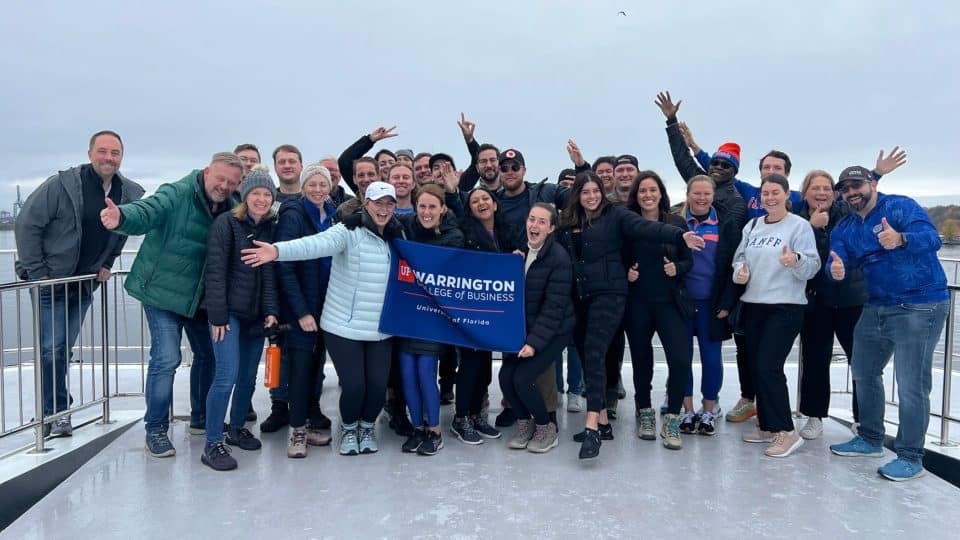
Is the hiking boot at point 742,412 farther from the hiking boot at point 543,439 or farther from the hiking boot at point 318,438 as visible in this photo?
the hiking boot at point 318,438

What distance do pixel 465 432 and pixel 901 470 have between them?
9.72 feet

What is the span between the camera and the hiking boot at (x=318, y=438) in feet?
15.4

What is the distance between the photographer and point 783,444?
179 inches

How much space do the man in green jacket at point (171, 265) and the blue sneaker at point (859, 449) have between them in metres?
4.73

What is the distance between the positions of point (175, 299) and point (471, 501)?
94.9 inches

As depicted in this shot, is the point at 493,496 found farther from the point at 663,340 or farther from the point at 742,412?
the point at 742,412

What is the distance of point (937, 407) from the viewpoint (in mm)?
5816

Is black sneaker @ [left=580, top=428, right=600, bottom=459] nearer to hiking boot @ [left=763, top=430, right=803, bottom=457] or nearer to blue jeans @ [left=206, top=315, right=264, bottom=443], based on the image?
hiking boot @ [left=763, top=430, right=803, bottom=457]

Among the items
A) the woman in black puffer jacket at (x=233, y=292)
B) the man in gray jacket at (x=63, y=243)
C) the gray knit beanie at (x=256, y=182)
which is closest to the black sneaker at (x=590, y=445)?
the woman in black puffer jacket at (x=233, y=292)

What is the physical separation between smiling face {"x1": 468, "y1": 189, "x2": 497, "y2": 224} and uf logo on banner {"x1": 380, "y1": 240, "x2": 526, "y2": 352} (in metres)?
0.32

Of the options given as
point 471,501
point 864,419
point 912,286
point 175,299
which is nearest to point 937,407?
point 864,419

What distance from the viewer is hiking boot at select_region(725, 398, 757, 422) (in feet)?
17.4

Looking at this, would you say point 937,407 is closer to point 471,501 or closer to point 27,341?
point 471,501

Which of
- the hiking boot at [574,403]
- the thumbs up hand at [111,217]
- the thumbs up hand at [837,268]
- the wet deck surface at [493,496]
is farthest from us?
the hiking boot at [574,403]
